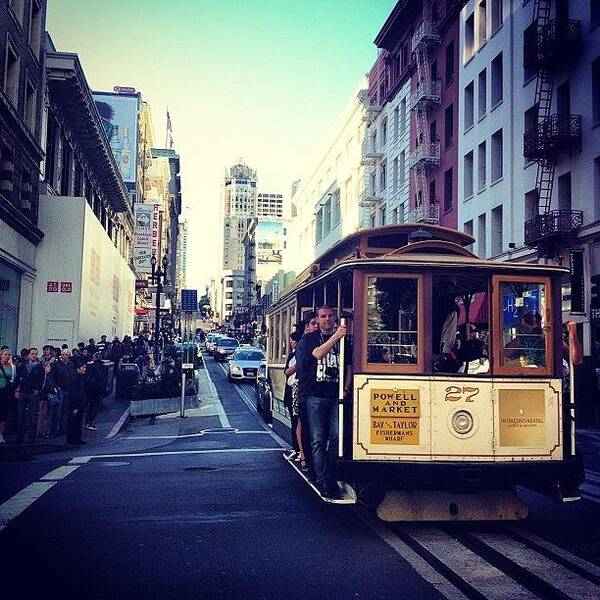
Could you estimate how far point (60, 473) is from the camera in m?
10.6

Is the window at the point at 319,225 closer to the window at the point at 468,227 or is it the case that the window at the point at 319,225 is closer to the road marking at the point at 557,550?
the window at the point at 468,227

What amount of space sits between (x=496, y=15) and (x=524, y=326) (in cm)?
2784

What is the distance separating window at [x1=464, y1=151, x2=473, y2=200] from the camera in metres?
34.3

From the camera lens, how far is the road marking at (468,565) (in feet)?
17.1

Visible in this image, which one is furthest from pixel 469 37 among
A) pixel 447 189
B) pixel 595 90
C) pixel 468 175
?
pixel 595 90

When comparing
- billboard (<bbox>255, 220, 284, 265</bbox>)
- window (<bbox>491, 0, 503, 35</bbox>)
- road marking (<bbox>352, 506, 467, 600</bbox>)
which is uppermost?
billboard (<bbox>255, 220, 284, 265</bbox>)

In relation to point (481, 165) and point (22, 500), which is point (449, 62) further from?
point (22, 500)

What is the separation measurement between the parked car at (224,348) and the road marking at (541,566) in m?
38.8

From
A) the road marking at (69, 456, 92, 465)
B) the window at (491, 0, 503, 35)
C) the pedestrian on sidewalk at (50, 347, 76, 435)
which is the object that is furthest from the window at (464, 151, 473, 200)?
the road marking at (69, 456, 92, 465)

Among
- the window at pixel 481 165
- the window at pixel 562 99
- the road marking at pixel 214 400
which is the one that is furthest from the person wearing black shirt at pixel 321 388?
the window at pixel 481 165

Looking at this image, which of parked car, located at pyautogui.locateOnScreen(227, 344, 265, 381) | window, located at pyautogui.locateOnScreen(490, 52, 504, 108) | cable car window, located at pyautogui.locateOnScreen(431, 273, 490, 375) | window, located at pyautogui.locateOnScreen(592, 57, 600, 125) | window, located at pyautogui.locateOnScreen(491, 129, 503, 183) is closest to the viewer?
cable car window, located at pyautogui.locateOnScreen(431, 273, 490, 375)

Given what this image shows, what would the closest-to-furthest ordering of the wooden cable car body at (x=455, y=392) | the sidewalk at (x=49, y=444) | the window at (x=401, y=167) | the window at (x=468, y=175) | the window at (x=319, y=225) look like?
the wooden cable car body at (x=455, y=392), the sidewalk at (x=49, y=444), the window at (x=468, y=175), the window at (x=401, y=167), the window at (x=319, y=225)

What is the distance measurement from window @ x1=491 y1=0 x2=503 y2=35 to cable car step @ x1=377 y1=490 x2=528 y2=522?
2847 cm

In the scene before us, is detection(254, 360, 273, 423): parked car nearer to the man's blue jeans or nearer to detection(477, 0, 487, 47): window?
the man's blue jeans
